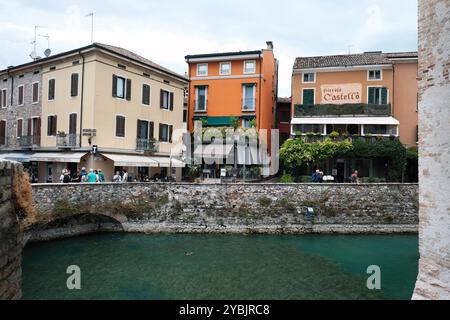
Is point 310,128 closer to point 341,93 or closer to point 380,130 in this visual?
point 341,93

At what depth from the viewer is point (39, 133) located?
25781mm

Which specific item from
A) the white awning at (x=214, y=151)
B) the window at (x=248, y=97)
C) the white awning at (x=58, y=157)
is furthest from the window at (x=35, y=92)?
the window at (x=248, y=97)

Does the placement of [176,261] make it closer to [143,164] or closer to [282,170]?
[143,164]

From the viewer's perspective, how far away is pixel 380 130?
2875 centimetres

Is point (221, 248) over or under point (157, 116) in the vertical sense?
under

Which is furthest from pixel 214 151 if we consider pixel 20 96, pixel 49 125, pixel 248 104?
pixel 20 96

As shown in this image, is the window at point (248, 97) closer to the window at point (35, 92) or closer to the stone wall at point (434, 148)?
the window at point (35, 92)

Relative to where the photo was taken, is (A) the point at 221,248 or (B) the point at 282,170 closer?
(A) the point at 221,248

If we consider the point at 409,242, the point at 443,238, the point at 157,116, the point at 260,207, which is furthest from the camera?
the point at 157,116

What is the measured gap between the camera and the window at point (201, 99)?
33188 mm

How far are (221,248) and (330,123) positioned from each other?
637 inches

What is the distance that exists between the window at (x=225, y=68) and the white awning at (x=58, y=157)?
1536 cm

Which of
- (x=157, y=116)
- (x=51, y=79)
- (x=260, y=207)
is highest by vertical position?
(x=51, y=79)

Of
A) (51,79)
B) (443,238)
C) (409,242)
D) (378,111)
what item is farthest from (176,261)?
(378,111)
